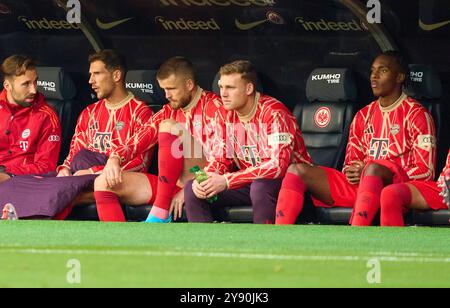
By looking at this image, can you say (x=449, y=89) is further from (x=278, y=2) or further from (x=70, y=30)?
(x=70, y=30)

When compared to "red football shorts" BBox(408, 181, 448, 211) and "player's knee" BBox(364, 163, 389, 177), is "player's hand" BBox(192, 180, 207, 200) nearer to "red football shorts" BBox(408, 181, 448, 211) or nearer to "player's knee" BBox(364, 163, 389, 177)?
Result: "player's knee" BBox(364, 163, 389, 177)

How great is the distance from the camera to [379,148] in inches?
352

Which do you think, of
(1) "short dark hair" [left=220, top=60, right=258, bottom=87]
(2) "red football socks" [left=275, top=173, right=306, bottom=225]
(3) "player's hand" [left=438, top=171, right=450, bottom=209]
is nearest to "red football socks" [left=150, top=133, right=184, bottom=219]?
(1) "short dark hair" [left=220, top=60, right=258, bottom=87]

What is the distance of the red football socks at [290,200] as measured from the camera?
27.6 ft

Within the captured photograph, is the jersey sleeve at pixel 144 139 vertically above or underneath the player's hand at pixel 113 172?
above

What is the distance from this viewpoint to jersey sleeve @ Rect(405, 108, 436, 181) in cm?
855

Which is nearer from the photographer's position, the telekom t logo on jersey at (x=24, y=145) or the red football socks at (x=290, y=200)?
the red football socks at (x=290, y=200)

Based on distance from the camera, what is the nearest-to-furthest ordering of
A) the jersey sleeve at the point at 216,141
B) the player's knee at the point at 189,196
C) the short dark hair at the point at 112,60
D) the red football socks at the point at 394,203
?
the red football socks at the point at 394,203 → the player's knee at the point at 189,196 → the jersey sleeve at the point at 216,141 → the short dark hair at the point at 112,60

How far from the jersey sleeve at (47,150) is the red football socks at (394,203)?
8.79ft

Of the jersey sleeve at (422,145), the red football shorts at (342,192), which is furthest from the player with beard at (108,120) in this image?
the jersey sleeve at (422,145)

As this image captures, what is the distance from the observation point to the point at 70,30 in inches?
429

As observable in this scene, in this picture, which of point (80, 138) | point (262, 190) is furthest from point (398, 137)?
point (80, 138)

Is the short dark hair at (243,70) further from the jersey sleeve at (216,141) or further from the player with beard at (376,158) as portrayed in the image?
the player with beard at (376,158)

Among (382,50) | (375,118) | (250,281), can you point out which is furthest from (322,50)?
(250,281)
